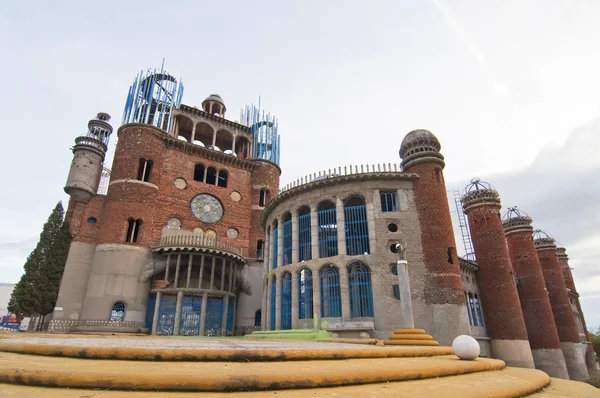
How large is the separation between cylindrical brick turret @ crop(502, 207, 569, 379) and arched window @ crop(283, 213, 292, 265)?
22.6m

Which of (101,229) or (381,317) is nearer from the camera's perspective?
(381,317)

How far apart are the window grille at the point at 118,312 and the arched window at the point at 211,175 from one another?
14.5 m

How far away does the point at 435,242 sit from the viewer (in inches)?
792

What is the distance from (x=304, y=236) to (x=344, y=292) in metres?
5.28

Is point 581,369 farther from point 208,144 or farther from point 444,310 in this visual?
point 208,144

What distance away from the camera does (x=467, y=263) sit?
25312 millimetres

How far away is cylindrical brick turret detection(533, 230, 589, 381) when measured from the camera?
3172 cm

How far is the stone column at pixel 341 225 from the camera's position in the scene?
20855 mm

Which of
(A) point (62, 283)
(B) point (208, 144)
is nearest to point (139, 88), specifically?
(B) point (208, 144)

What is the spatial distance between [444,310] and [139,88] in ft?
110

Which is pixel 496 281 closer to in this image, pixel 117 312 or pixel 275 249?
pixel 275 249

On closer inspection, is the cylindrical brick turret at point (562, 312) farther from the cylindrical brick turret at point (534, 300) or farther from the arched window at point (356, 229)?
the arched window at point (356, 229)

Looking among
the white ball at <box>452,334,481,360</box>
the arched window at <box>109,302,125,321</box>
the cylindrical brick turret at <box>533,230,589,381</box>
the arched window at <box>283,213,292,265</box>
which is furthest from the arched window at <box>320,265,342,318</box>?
the cylindrical brick turret at <box>533,230,589,381</box>

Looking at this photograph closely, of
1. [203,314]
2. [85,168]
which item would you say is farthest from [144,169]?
[203,314]
